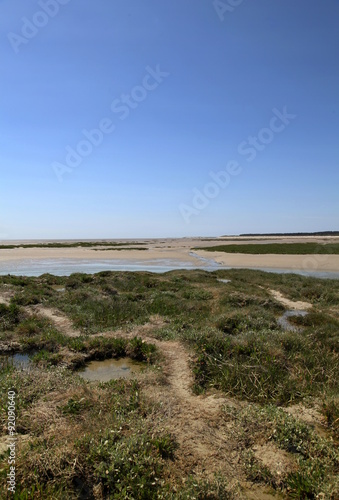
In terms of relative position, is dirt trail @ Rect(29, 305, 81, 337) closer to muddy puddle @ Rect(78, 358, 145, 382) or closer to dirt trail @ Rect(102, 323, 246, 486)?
muddy puddle @ Rect(78, 358, 145, 382)

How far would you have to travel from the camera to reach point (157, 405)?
5398 mm

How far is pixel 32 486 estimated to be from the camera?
3516mm

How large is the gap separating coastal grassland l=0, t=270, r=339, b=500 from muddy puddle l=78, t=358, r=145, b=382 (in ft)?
0.96

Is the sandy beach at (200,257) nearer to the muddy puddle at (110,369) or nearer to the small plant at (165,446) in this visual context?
the muddy puddle at (110,369)

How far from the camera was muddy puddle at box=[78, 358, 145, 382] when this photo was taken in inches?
305

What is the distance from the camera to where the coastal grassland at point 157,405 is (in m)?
3.83

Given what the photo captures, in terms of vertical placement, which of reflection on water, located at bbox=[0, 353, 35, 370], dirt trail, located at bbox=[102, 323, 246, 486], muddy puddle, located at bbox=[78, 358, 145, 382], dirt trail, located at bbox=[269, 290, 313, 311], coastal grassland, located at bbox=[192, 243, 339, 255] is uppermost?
coastal grassland, located at bbox=[192, 243, 339, 255]

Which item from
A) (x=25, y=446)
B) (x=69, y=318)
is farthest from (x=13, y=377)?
(x=69, y=318)

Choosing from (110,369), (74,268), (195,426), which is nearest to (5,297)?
(110,369)

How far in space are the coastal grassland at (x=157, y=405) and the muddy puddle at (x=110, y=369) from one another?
294mm

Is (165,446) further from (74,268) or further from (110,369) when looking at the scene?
(74,268)

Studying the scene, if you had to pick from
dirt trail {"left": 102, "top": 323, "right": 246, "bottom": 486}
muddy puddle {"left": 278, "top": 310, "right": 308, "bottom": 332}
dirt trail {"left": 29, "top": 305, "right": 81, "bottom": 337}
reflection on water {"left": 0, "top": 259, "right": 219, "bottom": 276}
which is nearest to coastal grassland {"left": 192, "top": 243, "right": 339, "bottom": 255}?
reflection on water {"left": 0, "top": 259, "right": 219, "bottom": 276}

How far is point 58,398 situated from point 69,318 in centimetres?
696

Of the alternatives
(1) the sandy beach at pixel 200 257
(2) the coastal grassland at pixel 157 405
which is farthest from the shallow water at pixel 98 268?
(2) the coastal grassland at pixel 157 405
